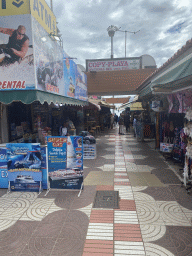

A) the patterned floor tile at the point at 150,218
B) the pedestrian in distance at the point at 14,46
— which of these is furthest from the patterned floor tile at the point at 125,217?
the pedestrian in distance at the point at 14,46

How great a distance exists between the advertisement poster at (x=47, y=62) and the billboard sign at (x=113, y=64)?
870 centimetres

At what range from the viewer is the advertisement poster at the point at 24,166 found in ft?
16.4

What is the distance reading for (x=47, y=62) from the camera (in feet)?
21.9

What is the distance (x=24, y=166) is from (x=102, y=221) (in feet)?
8.84

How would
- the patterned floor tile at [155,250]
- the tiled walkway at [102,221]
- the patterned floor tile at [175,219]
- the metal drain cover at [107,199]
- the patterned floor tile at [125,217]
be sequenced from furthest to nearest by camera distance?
the metal drain cover at [107,199] < the patterned floor tile at [125,217] < the patterned floor tile at [175,219] < the tiled walkway at [102,221] < the patterned floor tile at [155,250]

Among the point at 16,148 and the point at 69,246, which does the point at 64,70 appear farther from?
the point at 69,246

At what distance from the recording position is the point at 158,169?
7.06 m

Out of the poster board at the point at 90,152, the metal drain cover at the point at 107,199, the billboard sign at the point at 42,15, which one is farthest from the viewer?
the poster board at the point at 90,152

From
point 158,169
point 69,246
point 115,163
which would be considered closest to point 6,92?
point 69,246

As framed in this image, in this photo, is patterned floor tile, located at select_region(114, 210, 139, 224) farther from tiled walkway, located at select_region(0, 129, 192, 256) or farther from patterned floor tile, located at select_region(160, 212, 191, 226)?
patterned floor tile, located at select_region(160, 212, 191, 226)

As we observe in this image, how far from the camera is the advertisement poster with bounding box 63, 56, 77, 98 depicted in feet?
30.1

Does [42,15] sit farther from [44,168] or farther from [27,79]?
[44,168]

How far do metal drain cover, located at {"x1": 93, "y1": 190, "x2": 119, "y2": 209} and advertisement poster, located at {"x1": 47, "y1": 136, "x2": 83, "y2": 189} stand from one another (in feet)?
2.24

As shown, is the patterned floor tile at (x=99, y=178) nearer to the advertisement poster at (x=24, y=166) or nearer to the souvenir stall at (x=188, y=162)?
Answer: the advertisement poster at (x=24, y=166)
